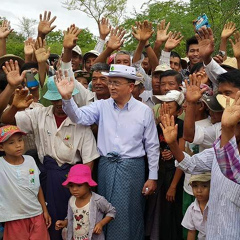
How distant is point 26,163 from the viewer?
12.4 ft

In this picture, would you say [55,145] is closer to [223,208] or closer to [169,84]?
[169,84]

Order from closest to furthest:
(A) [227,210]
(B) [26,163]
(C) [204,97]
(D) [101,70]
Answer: (A) [227,210]
(C) [204,97]
(B) [26,163]
(D) [101,70]

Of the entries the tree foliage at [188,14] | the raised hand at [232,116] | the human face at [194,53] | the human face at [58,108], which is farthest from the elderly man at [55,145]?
the tree foliage at [188,14]

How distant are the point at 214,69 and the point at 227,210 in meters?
1.86

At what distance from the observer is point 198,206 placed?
3.52 metres

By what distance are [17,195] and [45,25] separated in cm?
279

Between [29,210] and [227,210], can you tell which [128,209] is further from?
[227,210]

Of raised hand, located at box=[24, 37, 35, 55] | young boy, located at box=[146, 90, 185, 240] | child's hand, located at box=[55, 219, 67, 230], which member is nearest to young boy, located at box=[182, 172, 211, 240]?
young boy, located at box=[146, 90, 185, 240]

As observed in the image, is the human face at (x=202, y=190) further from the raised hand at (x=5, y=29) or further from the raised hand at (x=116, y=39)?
the raised hand at (x=5, y=29)

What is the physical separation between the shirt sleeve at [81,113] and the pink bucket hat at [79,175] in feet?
1.56

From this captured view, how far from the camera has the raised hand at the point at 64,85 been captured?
3.61 meters

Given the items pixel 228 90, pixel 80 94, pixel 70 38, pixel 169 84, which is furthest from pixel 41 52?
pixel 228 90

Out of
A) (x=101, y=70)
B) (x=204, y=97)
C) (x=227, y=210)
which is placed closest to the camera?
(x=227, y=210)

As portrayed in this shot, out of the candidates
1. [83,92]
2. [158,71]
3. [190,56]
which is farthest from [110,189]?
[190,56]
